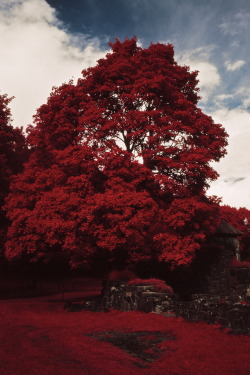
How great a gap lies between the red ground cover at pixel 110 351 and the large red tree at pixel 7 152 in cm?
1310

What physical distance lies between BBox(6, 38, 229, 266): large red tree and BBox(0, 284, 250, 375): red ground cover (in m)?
4.76

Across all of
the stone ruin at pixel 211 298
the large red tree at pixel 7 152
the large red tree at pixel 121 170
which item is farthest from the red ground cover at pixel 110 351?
the large red tree at pixel 7 152

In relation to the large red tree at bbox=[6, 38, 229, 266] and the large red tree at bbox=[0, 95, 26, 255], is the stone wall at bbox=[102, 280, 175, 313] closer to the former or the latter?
the large red tree at bbox=[6, 38, 229, 266]

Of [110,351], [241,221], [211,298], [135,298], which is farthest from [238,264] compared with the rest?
[241,221]

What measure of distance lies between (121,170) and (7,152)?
45.7 feet

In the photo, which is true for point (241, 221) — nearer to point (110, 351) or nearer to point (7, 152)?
point (7, 152)

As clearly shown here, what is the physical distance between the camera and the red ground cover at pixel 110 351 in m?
6.66

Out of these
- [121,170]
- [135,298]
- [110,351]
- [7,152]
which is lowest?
[110,351]

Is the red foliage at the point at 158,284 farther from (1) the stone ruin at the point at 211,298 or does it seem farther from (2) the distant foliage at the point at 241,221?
(2) the distant foliage at the point at 241,221

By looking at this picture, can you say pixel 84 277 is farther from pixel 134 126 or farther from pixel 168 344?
pixel 168 344

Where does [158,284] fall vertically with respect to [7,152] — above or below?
below

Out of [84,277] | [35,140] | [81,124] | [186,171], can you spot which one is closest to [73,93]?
[81,124]

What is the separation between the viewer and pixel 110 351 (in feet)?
26.7

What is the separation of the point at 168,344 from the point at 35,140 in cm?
1532
